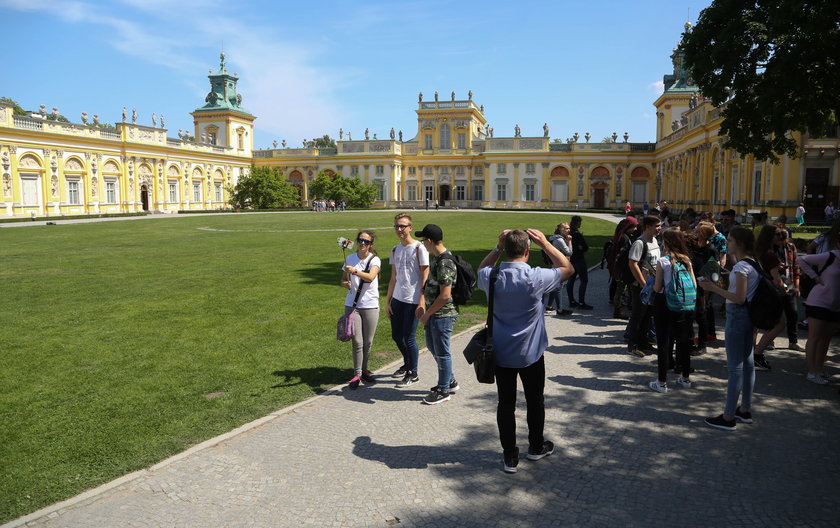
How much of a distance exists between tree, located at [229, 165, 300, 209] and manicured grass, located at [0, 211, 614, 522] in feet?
155

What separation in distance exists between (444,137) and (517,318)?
71.3m

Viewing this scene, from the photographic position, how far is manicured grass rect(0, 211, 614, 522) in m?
5.02

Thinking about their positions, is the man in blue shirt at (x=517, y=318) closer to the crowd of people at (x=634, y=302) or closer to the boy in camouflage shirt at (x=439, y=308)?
the crowd of people at (x=634, y=302)

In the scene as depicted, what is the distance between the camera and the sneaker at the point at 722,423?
5406 mm

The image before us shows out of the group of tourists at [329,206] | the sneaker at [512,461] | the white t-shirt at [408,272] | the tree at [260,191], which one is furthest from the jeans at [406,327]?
the tree at [260,191]

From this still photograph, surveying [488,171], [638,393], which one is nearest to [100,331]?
[638,393]

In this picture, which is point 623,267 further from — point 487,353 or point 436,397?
point 487,353

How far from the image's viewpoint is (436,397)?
6.15 metres

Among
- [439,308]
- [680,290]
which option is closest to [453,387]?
[439,308]

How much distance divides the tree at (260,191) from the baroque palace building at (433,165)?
430cm

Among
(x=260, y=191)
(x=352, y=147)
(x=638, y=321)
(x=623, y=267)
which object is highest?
(x=352, y=147)

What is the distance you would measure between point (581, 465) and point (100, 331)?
7894mm

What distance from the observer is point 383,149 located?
7388 centimetres

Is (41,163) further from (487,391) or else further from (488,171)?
(487,391)
